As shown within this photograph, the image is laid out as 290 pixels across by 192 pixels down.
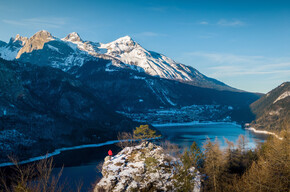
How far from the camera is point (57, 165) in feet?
420

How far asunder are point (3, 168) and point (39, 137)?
60.1 meters

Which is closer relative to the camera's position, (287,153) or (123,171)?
(287,153)

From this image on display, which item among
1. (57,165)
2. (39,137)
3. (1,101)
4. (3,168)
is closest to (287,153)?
(57,165)

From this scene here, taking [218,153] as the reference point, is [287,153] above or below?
above

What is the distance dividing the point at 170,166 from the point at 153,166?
11.0ft

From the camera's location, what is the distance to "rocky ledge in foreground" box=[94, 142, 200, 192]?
42062 mm

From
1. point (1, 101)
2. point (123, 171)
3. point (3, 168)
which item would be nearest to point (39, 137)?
point (1, 101)

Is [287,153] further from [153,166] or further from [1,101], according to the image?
[1,101]

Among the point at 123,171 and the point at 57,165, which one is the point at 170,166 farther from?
the point at 57,165

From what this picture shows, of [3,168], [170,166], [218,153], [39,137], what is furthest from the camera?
[39,137]

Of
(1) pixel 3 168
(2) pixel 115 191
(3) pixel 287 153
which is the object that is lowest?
(1) pixel 3 168

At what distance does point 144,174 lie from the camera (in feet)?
143

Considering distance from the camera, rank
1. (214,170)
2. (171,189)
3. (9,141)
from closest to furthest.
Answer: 1. (171,189)
2. (214,170)
3. (9,141)

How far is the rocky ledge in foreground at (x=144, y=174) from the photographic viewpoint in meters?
42.1
